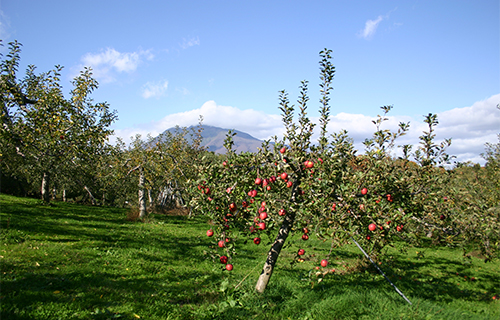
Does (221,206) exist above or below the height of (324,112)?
below

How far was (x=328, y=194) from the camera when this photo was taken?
5336 millimetres

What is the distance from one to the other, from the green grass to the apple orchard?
0.92 metres

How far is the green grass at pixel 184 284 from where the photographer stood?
556 cm

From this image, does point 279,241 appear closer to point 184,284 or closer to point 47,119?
point 184,284

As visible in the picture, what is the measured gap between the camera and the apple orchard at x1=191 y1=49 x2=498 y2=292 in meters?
5.16

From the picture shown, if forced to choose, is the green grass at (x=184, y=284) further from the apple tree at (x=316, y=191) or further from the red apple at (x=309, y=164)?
the red apple at (x=309, y=164)

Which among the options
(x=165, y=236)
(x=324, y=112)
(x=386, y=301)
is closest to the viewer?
(x=386, y=301)

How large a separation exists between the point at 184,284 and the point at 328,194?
5.10 meters

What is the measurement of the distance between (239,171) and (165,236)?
9890 mm

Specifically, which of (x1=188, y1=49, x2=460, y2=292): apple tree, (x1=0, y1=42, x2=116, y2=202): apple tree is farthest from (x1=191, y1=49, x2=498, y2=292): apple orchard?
(x1=0, y1=42, x2=116, y2=202): apple tree

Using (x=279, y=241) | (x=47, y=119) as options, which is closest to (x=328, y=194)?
(x=279, y=241)

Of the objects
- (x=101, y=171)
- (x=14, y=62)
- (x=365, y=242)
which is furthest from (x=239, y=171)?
(x=101, y=171)

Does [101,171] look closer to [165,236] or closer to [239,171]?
[165,236]

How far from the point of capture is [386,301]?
6086mm
